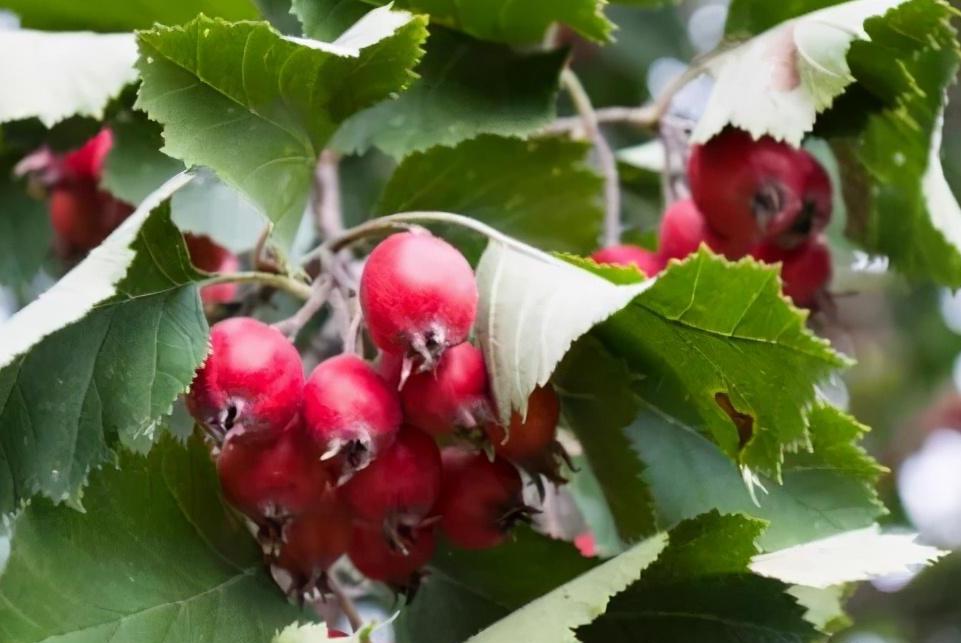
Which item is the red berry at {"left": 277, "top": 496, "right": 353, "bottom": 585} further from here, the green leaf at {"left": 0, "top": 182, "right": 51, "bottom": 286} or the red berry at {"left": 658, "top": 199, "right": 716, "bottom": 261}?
the green leaf at {"left": 0, "top": 182, "right": 51, "bottom": 286}

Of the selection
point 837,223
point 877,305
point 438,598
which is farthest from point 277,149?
point 877,305

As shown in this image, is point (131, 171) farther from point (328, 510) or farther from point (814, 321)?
point (814, 321)

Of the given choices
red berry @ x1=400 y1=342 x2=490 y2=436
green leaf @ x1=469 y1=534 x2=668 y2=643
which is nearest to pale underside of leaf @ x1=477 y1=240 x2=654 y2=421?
red berry @ x1=400 y1=342 x2=490 y2=436

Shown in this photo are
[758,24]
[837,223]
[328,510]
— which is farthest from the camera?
[837,223]

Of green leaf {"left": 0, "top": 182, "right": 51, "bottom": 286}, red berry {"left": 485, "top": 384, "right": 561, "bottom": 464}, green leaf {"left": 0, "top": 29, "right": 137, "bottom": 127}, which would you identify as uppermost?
green leaf {"left": 0, "top": 29, "right": 137, "bottom": 127}

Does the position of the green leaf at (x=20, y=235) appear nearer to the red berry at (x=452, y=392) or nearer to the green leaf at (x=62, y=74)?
the green leaf at (x=62, y=74)

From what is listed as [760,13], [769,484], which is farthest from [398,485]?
[760,13]

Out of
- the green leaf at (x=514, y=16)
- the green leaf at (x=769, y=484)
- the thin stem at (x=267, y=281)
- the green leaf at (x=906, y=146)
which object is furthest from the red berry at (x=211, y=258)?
the green leaf at (x=906, y=146)
